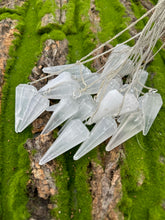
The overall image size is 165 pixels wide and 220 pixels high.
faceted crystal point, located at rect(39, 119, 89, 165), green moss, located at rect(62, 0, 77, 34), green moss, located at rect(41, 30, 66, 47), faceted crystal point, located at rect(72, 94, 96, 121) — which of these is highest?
green moss, located at rect(62, 0, 77, 34)

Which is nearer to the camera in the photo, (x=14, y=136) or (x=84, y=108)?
(x=84, y=108)

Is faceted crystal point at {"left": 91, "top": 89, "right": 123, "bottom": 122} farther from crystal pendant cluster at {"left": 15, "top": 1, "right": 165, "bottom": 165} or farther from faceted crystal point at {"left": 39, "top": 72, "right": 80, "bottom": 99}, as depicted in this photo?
faceted crystal point at {"left": 39, "top": 72, "right": 80, "bottom": 99}

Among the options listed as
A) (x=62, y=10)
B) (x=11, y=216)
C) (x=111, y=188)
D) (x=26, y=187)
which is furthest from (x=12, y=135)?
(x=62, y=10)

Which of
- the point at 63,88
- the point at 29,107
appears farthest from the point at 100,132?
the point at 29,107

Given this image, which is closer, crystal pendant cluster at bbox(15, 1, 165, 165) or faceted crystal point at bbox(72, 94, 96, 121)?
crystal pendant cluster at bbox(15, 1, 165, 165)

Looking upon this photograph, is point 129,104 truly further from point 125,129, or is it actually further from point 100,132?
point 100,132

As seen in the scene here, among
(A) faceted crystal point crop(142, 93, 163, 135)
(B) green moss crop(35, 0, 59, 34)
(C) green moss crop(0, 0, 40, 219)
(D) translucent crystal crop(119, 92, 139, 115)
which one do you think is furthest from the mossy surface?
(D) translucent crystal crop(119, 92, 139, 115)

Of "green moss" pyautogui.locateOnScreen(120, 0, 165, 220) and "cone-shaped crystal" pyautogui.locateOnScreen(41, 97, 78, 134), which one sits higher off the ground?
"cone-shaped crystal" pyautogui.locateOnScreen(41, 97, 78, 134)
